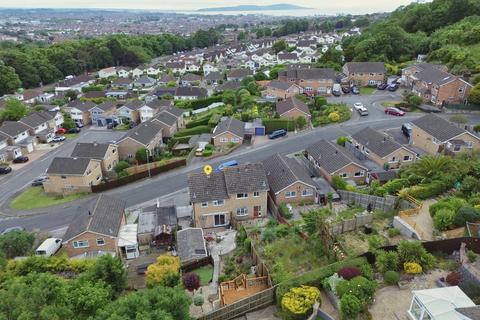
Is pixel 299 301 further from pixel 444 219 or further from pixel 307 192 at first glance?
pixel 307 192

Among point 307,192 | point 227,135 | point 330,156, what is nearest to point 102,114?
point 227,135

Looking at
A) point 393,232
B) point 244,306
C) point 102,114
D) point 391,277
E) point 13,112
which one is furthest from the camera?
point 102,114

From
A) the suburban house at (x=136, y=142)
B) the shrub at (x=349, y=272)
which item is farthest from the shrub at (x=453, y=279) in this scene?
the suburban house at (x=136, y=142)

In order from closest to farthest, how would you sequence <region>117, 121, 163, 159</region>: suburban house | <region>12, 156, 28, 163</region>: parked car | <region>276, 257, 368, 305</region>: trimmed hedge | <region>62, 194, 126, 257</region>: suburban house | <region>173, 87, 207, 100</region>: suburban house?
<region>276, 257, 368, 305</region>: trimmed hedge → <region>62, 194, 126, 257</region>: suburban house → <region>117, 121, 163, 159</region>: suburban house → <region>12, 156, 28, 163</region>: parked car → <region>173, 87, 207, 100</region>: suburban house

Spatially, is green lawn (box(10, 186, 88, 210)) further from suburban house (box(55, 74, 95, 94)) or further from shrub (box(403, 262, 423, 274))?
suburban house (box(55, 74, 95, 94))

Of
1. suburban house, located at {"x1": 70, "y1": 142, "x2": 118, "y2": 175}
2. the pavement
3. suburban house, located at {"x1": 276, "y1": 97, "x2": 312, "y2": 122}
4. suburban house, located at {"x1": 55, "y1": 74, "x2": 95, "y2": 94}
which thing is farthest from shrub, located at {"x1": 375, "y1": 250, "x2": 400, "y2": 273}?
suburban house, located at {"x1": 55, "y1": 74, "x2": 95, "y2": 94}

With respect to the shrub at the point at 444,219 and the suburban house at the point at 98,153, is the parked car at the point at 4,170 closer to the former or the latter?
the suburban house at the point at 98,153
